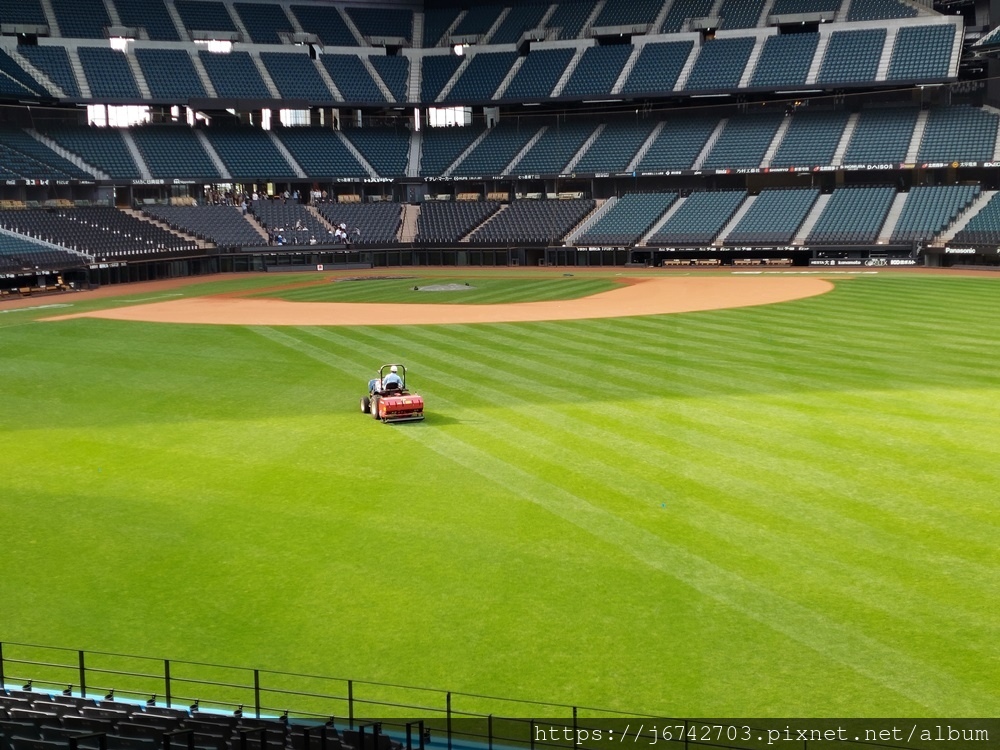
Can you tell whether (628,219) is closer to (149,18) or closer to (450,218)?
(450,218)

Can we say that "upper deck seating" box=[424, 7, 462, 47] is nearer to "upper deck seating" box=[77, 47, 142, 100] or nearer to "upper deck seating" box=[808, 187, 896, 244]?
"upper deck seating" box=[77, 47, 142, 100]

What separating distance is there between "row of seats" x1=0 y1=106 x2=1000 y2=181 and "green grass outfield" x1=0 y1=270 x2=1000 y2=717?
154 feet

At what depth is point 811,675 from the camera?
12.5 meters

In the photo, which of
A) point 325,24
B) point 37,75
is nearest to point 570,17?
point 325,24

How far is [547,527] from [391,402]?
353 inches

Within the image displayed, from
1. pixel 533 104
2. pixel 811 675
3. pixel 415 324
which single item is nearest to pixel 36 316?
pixel 415 324

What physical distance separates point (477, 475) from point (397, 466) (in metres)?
1.96

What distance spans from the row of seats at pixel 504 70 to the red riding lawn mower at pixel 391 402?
189 ft

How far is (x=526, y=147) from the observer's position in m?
89.8

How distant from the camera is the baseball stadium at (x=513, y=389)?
1264 centimetres

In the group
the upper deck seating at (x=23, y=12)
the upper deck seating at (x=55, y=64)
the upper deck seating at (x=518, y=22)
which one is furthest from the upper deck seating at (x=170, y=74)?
the upper deck seating at (x=518, y=22)

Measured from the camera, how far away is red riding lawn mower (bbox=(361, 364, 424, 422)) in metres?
25.9

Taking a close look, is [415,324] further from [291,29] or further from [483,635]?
[291,29]

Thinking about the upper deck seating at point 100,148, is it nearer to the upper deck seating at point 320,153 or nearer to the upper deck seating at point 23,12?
the upper deck seating at point 23,12
